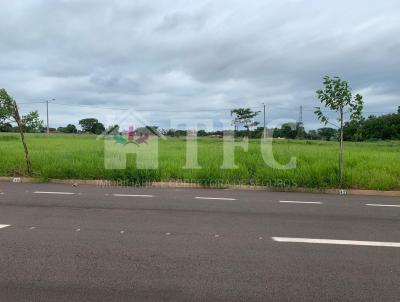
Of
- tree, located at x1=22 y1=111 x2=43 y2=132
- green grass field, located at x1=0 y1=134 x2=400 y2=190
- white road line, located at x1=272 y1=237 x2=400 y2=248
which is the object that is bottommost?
white road line, located at x1=272 y1=237 x2=400 y2=248

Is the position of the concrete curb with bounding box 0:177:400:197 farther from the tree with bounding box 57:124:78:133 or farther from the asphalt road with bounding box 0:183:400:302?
the tree with bounding box 57:124:78:133

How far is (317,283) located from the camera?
14.4 feet

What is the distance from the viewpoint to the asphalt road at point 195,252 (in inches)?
164

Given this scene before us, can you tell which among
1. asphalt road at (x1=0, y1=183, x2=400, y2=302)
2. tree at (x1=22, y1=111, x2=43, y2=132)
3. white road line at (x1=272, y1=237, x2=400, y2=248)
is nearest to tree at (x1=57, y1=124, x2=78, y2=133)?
Result: tree at (x1=22, y1=111, x2=43, y2=132)

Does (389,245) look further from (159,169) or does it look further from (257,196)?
(159,169)

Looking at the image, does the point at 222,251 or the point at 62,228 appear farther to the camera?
the point at 62,228

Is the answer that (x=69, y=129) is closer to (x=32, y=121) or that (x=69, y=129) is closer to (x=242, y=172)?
(x=32, y=121)

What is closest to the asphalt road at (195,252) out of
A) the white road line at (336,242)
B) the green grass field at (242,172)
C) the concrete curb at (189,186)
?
the white road line at (336,242)

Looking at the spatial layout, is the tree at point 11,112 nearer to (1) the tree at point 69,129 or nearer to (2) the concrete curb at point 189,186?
(2) the concrete curb at point 189,186

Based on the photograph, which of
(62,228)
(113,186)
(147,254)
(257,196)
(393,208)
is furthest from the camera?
(113,186)

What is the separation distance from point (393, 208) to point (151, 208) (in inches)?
228

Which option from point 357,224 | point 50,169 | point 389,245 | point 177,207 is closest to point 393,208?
point 357,224

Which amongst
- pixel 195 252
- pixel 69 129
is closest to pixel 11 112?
pixel 195 252

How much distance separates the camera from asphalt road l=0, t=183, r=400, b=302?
416 centimetres
